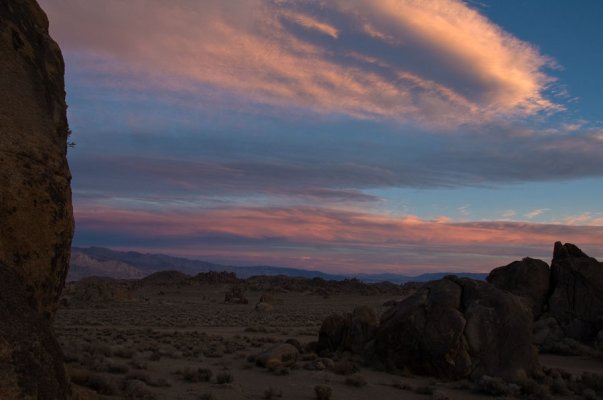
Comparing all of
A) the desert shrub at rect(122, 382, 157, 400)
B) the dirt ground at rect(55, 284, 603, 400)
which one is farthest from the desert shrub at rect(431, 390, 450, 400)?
the desert shrub at rect(122, 382, 157, 400)

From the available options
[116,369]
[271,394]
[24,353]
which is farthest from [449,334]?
[24,353]

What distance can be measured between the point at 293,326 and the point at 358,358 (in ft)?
54.9

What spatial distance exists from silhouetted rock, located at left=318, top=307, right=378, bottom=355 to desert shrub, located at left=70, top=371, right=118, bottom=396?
9.18 metres

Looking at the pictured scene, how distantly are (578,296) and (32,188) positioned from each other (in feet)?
79.4

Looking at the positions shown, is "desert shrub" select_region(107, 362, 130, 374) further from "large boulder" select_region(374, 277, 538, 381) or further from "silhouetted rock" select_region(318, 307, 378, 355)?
"large boulder" select_region(374, 277, 538, 381)

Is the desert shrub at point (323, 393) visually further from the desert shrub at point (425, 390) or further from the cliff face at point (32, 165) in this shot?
the cliff face at point (32, 165)

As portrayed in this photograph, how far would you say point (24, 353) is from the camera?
17.1ft

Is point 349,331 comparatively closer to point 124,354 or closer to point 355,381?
point 355,381

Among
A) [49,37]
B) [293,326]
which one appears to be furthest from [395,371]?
[293,326]

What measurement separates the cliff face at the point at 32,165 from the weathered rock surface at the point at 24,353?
824 millimetres

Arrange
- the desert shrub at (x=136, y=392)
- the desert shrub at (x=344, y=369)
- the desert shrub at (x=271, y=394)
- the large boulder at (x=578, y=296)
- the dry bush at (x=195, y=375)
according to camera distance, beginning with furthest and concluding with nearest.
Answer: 1. the large boulder at (x=578, y=296)
2. the desert shrub at (x=344, y=369)
3. the dry bush at (x=195, y=375)
4. the desert shrub at (x=271, y=394)
5. the desert shrub at (x=136, y=392)

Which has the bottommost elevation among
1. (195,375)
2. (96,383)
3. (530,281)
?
(195,375)

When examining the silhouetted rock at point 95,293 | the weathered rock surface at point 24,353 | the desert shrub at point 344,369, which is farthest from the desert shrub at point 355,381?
the silhouetted rock at point 95,293

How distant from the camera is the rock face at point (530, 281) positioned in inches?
981
